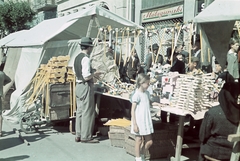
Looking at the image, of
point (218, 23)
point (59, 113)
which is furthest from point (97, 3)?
point (218, 23)

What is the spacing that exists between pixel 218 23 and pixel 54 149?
12.2 ft

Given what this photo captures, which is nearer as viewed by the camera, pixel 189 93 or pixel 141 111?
pixel 189 93

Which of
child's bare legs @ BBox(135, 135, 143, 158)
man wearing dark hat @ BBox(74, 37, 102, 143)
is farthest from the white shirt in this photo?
child's bare legs @ BBox(135, 135, 143, 158)

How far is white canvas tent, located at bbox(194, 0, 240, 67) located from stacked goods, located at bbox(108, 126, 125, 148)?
242 centimetres

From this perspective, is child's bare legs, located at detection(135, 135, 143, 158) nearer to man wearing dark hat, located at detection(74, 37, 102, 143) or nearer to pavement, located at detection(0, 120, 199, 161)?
pavement, located at detection(0, 120, 199, 161)

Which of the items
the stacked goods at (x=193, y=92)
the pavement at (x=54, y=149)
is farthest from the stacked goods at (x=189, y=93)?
the pavement at (x=54, y=149)

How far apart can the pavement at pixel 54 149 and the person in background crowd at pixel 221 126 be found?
5.00ft

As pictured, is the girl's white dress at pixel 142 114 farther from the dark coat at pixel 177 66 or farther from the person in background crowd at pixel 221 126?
the dark coat at pixel 177 66

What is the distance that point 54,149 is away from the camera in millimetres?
6328

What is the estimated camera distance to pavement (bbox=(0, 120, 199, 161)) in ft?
19.1

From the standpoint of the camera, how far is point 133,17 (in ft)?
57.7

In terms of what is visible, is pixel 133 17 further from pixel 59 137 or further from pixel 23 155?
pixel 23 155

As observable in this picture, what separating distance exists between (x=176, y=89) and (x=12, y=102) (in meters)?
5.09

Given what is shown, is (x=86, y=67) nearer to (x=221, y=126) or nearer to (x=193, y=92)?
(x=193, y=92)
